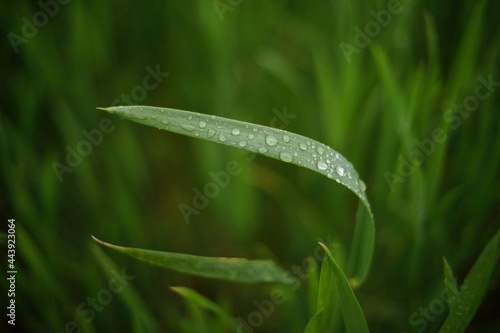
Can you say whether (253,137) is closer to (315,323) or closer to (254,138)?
(254,138)

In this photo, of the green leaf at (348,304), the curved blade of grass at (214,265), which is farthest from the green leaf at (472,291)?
the curved blade of grass at (214,265)

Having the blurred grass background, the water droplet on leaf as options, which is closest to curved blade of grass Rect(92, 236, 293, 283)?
the blurred grass background

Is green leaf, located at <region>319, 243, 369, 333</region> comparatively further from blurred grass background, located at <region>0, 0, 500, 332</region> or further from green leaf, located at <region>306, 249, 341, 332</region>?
blurred grass background, located at <region>0, 0, 500, 332</region>

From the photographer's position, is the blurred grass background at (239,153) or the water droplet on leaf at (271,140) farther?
the blurred grass background at (239,153)

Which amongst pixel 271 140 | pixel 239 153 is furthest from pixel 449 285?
pixel 239 153

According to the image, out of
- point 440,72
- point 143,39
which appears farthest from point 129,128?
point 440,72

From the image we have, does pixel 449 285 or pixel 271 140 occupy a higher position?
pixel 271 140

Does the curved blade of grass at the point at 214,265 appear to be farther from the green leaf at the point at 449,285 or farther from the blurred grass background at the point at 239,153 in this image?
the green leaf at the point at 449,285
